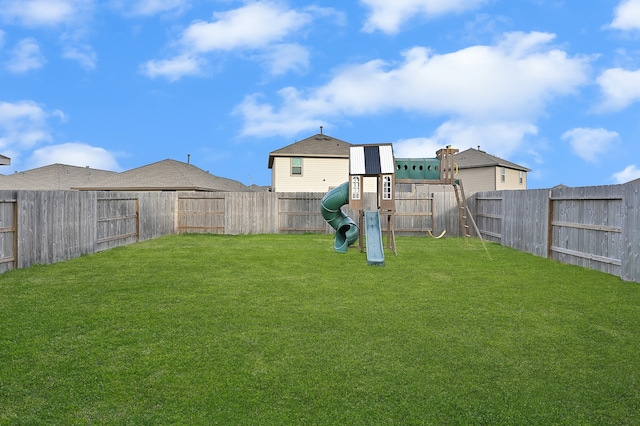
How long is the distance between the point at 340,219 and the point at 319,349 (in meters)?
10.6

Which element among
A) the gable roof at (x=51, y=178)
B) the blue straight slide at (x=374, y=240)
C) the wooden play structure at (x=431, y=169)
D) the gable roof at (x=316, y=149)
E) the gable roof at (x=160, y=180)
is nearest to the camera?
the blue straight slide at (x=374, y=240)

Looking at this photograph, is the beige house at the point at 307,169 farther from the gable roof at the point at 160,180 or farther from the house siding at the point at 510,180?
the house siding at the point at 510,180

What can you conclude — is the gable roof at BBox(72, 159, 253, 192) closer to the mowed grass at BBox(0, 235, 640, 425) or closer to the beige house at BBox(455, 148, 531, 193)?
the beige house at BBox(455, 148, 531, 193)

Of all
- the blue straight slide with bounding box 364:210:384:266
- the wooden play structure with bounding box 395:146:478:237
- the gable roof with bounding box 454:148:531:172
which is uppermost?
the gable roof with bounding box 454:148:531:172

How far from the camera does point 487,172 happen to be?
3272cm

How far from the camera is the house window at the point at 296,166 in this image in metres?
27.0

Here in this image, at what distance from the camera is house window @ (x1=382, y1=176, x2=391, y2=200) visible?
1479cm

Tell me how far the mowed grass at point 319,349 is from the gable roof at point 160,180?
2083 cm

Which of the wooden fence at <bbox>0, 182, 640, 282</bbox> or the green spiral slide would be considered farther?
the green spiral slide

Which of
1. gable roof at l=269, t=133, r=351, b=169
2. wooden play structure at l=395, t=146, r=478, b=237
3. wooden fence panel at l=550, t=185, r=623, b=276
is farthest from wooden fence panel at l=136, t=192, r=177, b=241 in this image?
wooden fence panel at l=550, t=185, r=623, b=276

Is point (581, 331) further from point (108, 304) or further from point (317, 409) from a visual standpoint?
point (108, 304)

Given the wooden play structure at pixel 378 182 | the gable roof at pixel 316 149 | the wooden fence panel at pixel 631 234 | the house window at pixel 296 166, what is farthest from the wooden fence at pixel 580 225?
the house window at pixel 296 166

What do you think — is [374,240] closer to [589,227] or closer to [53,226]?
[589,227]

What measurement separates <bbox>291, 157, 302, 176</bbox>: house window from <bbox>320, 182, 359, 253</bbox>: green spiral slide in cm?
1179
